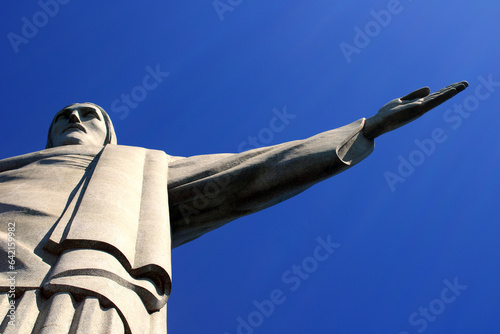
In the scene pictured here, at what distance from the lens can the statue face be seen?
27.9ft

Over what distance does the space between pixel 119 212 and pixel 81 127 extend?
3626 mm

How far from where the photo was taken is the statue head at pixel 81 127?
28.0 ft

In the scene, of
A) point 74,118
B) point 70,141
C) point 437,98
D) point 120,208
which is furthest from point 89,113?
point 437,98

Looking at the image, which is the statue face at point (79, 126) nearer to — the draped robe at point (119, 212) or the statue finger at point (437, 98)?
the draped robe at point (119, 212)

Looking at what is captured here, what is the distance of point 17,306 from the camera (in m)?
4.19

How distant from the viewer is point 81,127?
8.73 metres

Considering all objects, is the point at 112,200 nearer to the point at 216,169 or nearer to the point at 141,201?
the point at 141,201

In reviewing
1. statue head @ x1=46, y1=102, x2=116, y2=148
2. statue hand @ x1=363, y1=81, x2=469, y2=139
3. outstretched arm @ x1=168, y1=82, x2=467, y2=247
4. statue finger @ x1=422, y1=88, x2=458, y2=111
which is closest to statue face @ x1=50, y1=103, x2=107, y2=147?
statue head @ x1=46, y1=102, x2=116, y2=148

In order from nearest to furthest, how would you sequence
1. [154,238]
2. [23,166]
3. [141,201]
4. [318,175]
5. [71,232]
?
[71,232]
[154,238]
[141,201]
[318,175]
[23,166]

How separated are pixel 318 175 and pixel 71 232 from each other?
9.00 ft

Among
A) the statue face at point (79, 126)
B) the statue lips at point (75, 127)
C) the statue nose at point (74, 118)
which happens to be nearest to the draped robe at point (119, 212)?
the statue face at point (79, 126)

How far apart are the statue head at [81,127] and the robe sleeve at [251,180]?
2.22 meters

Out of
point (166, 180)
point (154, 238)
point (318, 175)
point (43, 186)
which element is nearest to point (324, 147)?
point (318, 175)

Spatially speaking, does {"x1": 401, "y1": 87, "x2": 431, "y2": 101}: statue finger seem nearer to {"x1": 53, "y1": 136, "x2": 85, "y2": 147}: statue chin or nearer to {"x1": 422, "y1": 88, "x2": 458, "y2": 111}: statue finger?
{"x1": 422, "y1": 88, "x2": 458, "y2": 111}: statue finger
